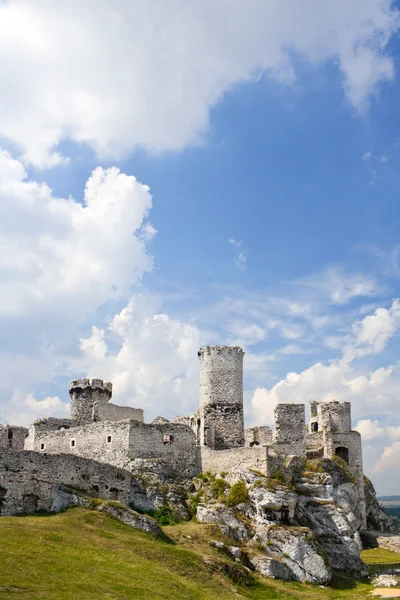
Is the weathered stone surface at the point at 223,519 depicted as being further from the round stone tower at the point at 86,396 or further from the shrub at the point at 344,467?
the round stone tower at the point at 86,396

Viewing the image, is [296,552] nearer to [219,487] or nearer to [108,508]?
[219,487]

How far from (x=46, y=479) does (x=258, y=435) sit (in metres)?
27.1

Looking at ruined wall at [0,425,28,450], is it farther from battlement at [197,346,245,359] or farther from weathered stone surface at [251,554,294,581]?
weathered stone surface at [251,554,294,581]

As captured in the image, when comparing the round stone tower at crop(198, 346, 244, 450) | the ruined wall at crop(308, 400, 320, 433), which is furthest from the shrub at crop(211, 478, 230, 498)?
the ruined wall at crop(308, 400, 320, 433)

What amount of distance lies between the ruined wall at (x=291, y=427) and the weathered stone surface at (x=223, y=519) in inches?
507

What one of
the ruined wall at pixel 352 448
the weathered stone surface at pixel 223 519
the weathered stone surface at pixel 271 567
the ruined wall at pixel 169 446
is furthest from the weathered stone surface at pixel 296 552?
the ruined wall at pixel 352 448

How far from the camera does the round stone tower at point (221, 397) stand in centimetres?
5619

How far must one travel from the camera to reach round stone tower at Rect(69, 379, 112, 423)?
63.8 metres

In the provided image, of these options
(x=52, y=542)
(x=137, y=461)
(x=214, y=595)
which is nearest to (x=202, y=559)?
(x=214, y=595)

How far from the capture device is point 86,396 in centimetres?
6412

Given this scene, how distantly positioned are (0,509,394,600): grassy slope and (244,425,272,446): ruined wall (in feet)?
65.2

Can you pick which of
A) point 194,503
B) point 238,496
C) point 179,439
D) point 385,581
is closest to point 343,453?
point 385,581

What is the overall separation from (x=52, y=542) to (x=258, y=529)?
1704 centimetres

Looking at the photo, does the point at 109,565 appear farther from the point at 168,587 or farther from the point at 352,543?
Result: the point at 352,543
